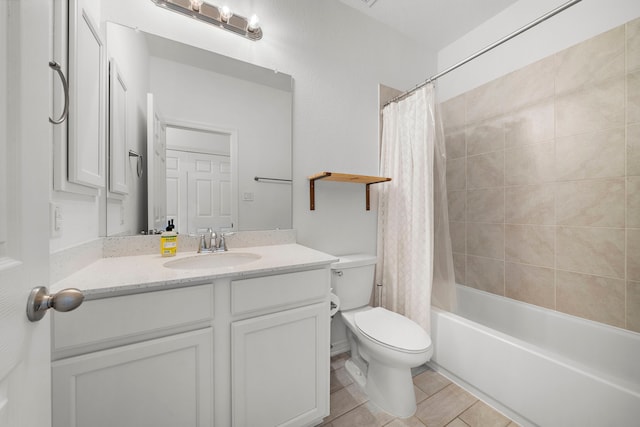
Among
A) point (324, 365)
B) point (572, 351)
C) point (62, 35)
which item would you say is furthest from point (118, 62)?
point (572, 351)

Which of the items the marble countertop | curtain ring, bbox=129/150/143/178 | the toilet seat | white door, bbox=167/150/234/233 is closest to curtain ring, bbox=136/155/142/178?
curtain ring, bbox=129/150/143/178

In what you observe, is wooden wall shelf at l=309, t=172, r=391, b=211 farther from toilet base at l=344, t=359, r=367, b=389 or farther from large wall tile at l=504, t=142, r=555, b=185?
toilet base at l=344, t=359, r=367, b=389

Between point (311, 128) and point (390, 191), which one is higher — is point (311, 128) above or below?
above

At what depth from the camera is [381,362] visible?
4.44 ft

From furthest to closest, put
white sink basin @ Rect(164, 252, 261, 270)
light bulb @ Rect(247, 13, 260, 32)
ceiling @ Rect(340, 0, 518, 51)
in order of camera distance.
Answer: ceiling @ Rect(340, 0, 518, 51)
light bulb @ Rect(247, 13, 260, 32)
white sink basin @ Rect(164, 252, 261, 270)

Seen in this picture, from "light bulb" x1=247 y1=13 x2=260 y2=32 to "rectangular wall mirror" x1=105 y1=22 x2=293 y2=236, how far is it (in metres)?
0.19

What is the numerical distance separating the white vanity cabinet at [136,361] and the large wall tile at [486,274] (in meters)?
2.04

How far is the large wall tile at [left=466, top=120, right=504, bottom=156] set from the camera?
6.23 feet

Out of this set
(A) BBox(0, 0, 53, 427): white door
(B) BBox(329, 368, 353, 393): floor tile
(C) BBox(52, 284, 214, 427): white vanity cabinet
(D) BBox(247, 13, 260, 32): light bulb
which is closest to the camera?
(A) BBox(0, 0, 53, 427): white door

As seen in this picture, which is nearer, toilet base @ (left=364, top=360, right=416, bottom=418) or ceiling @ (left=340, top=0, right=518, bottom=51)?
toilet base @ (left=364, top=360, right=416, bottom=418)

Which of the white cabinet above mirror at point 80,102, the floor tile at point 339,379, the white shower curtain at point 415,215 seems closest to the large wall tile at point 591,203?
the white shower curtain at point 415,215

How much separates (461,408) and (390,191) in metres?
1.38

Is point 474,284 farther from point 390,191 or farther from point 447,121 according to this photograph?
point 447,121

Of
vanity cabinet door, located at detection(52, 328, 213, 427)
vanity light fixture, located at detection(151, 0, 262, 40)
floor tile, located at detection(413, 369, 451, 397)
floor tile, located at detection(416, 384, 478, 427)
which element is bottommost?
floor tile, located at detection(416, 384, 478, 427)
